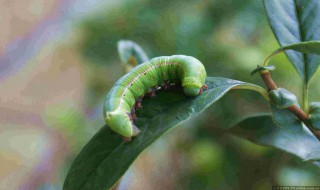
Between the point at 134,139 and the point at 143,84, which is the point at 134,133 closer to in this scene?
the point at 134,139

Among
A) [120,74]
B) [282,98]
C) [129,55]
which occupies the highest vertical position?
[282,98]

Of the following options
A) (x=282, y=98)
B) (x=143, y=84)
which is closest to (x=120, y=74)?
(x=143, y=84)

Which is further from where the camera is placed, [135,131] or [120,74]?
[120,74]

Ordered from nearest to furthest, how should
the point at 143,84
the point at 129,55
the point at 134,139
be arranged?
the point at 134,139
the point at 143,84
the point at 129,55

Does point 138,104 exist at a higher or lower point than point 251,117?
higher

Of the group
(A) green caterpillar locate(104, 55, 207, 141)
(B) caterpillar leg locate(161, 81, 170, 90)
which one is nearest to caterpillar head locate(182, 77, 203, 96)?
(A) green caterpillar locate(104, 55, 207, 141)

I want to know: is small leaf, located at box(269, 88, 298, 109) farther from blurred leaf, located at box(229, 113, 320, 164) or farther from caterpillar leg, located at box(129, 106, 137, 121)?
caterpillar leg, located at box(129, 106, 137, 121)

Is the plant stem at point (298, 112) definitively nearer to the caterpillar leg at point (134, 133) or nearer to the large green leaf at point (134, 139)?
the large green leaf at point (134, 139)

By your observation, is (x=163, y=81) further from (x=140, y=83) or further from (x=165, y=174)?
(x=165, y=174)
